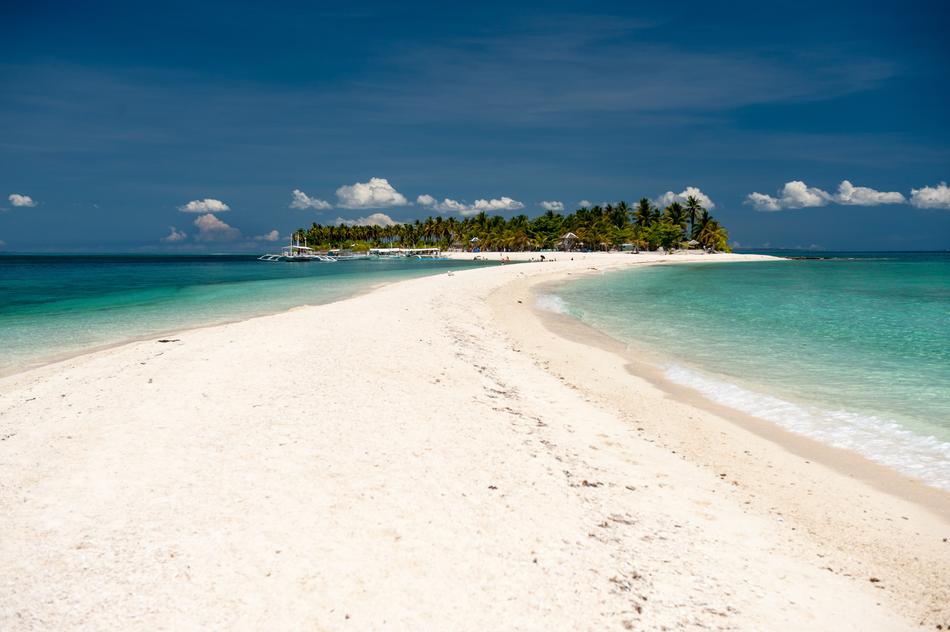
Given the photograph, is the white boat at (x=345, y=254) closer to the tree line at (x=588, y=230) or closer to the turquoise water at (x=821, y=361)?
the tree line at (x=588, y=230)

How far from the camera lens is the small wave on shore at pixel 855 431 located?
8383 mm

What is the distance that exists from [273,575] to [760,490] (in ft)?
21.2

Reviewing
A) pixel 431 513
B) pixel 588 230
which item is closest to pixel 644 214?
pixel 588 230

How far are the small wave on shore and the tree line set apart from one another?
418ft

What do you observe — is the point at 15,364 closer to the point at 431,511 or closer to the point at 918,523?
the point at 431,511

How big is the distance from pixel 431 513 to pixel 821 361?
1489 cm

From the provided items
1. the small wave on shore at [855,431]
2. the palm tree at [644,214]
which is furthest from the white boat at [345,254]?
the small wave on shore at [855,431]

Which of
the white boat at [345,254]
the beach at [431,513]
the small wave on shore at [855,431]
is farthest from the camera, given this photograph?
the white boat at [345,254]

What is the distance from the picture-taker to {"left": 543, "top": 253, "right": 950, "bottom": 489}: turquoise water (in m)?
9.82

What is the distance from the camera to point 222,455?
23.5 ft

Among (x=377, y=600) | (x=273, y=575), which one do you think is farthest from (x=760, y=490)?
(x=273, y=575)

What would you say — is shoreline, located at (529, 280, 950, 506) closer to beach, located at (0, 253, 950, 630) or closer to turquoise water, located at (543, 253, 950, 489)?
beach, located at (0, 253, 950, 630)

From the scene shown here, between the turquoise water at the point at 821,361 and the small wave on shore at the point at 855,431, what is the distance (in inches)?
0.7

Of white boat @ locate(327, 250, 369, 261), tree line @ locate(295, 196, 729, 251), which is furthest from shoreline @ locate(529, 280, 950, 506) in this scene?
white boat @ locate(327, 250, 369, 261)
